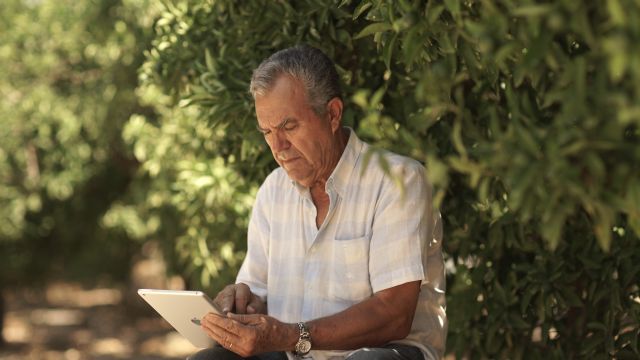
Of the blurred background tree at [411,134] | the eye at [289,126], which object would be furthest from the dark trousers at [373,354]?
the eye at [289,126]

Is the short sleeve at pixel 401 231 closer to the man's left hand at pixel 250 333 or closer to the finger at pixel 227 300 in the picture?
the man's left hand at pixel 250 333

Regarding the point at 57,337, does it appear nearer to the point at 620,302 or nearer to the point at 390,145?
the point at 620,302

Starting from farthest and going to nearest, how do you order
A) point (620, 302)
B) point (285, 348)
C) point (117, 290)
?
point (117, 290)
point (620, 302)
point (285, 348)

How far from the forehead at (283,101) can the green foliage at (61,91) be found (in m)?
3.83

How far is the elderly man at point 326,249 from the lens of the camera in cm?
312

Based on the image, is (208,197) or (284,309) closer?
(284,309)

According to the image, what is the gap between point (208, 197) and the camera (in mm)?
5258

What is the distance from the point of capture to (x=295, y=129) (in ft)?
10.7

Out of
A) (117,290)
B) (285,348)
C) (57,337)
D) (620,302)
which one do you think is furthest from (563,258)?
(117,290)

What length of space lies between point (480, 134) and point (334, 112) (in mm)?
1123

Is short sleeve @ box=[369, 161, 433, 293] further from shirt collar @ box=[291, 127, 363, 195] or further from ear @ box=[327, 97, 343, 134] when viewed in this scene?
ear @ box=[327, 97, 343, 134]

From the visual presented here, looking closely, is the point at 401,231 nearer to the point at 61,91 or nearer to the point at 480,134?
the point at 480,134

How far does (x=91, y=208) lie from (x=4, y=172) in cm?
161

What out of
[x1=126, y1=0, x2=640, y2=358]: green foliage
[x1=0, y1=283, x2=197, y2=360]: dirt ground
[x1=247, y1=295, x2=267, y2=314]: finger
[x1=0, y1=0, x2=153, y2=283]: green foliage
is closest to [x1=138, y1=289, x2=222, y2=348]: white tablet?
[x1=247, y1=295, x2=267, y2=314]: finger
